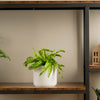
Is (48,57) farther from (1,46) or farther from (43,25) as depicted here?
(1,46)

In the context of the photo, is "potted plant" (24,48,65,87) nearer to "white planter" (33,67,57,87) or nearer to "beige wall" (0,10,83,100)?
"white planter" (33,67,57,87)

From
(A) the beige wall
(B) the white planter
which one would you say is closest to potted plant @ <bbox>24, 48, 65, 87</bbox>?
(B) the white planter

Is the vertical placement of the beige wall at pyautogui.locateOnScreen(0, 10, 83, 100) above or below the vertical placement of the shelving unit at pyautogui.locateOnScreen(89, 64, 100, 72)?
above

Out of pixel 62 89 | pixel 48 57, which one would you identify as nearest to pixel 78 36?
pixel 48 57

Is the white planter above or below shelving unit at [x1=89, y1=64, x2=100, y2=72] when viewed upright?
below

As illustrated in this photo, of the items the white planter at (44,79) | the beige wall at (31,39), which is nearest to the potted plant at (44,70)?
the white planter at (44,79)

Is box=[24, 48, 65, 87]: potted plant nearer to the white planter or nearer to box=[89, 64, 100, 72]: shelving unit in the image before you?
the white planter

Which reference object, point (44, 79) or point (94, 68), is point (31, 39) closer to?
point (44, 79)

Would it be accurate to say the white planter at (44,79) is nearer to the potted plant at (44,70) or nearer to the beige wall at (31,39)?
the potted plant at (44,70)

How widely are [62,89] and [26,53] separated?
0.48m

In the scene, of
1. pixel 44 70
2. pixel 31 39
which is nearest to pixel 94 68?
pixel 44 70

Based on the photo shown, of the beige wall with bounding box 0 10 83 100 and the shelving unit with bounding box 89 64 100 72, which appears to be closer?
the shelving unit with bounding box 89 64 100 72

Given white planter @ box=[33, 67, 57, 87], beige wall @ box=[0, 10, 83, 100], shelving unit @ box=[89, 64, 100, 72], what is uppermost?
beige wall @ box=[0, 10, 83, 100]

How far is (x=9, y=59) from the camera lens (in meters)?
1.77
